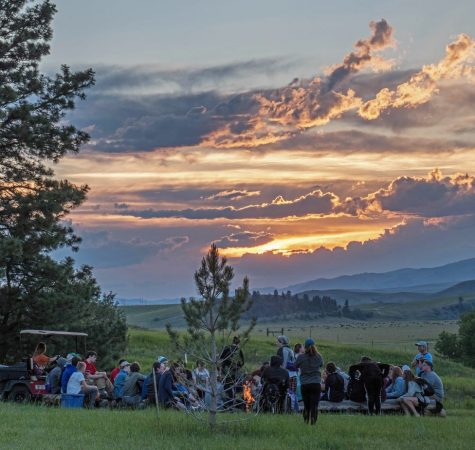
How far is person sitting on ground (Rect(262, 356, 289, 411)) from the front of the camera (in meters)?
20.7

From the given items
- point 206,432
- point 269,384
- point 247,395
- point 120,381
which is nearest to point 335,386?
point 269,384

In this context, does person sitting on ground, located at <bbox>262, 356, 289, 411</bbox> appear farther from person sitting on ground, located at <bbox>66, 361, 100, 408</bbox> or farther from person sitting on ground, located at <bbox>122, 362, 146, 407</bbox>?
person sitting on ground, located at <bbox>66, 361, 100, 408</bbox>

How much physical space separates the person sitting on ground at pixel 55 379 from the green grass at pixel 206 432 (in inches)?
113

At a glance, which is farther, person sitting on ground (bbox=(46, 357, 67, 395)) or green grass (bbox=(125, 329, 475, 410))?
green grass (bbox=(125, 329, 475, 410))

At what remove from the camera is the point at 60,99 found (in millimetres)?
33500

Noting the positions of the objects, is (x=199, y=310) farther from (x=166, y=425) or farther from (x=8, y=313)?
(x=8, y=313)

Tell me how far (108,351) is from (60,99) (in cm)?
1205

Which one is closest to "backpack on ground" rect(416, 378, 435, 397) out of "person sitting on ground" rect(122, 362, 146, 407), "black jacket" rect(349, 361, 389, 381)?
"black jacket" rect(349, 361, 389, 381)

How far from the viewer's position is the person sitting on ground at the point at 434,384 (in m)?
22.0

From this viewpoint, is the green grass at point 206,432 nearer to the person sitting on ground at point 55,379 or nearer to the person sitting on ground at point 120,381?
the person sitting on ground at point 55,379

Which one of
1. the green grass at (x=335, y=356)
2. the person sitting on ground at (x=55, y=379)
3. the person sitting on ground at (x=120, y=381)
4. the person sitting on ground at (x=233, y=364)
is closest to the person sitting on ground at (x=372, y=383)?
the person sitting on ground at (x=233, y=364)

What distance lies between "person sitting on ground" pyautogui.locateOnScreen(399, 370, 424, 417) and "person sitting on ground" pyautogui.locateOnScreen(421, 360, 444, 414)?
1.26ft

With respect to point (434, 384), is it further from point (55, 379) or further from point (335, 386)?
point (55, 379)

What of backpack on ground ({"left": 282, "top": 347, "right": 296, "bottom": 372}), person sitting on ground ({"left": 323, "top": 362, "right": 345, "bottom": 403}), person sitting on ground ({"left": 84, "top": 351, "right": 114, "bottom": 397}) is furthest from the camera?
person sitting on ground ({"left": 84, "top": 351, "right": 114, "bottom": 397})
